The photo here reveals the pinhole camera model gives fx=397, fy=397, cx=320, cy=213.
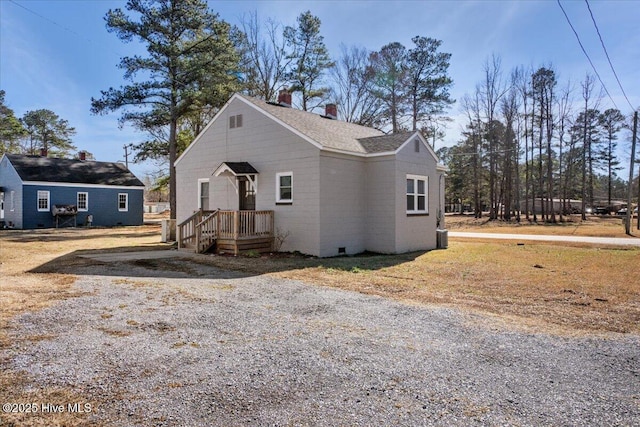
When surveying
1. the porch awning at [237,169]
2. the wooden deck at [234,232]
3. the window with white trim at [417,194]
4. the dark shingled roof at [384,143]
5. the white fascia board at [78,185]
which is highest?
the dark shingled roof at [384,143]

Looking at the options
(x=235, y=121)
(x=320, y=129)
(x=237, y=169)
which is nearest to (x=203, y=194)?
(x=237, y=169)

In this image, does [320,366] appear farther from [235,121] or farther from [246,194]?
[235,121]

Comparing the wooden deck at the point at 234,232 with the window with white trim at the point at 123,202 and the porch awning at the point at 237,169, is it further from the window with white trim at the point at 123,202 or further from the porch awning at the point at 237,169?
the window with white trim at the point at 123,202

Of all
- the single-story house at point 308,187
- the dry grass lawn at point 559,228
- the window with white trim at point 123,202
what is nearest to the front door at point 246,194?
the single-story house at point 308,187

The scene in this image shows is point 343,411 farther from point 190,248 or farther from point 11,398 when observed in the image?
point 190,248

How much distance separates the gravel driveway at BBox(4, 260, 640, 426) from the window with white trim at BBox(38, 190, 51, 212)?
2474 centimetres

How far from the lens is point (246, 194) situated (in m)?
14.4

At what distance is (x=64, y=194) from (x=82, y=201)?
125 cm

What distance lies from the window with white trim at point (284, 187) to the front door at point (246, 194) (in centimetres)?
145

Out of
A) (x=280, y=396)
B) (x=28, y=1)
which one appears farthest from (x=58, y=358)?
(x=28, y=1)

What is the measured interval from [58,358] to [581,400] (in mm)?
4584

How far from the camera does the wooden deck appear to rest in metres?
12.2

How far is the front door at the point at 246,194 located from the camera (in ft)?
46.7

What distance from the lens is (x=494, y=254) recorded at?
12.6m
